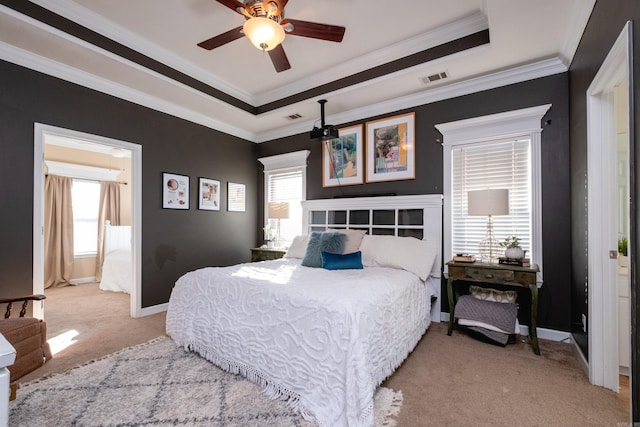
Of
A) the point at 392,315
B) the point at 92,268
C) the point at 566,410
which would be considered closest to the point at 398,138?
the point at 392,315

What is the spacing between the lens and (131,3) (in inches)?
99.4

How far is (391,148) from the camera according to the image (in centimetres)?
393

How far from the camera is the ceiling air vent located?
321cm

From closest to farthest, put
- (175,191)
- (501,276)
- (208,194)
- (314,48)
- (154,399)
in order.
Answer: (154,399) → (501,276) → (314,48) → (175,191) → (208,194)

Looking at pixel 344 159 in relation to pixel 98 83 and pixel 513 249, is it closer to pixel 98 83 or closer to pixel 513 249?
pixel 513 249

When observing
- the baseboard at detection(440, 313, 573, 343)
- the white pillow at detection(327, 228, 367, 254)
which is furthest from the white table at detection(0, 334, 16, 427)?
the baseboard at detection(440, 313, 573, 343)

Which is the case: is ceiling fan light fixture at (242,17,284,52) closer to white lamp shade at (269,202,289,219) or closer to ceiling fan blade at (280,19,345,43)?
ceiling fan blade at (280,19,345,43)

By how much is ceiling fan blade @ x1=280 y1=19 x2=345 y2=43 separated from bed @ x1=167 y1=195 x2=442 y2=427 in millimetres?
1882

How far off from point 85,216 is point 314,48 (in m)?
5.89

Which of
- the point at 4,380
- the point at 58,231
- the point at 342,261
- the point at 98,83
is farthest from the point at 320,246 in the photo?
the point at 58,231

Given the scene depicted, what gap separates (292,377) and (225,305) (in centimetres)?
82

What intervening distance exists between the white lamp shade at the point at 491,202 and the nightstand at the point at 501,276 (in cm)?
52

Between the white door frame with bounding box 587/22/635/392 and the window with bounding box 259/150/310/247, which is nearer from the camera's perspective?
the white door frame with bounding box 587/22/635/392

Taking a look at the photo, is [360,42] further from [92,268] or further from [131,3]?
[92,268]
